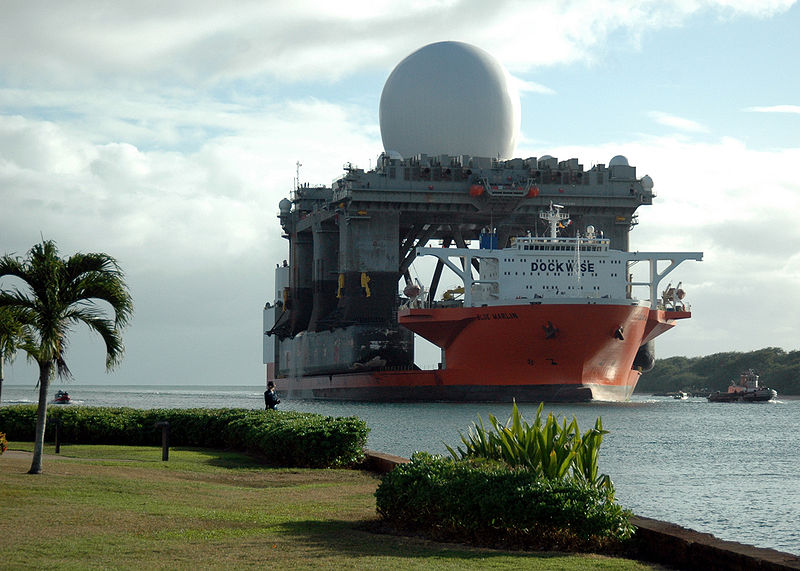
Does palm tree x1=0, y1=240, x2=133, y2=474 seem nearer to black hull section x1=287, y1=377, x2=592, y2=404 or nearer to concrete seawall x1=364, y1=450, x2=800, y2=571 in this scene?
concrete seawall x1=364, y1=450, x2=800, y2=571

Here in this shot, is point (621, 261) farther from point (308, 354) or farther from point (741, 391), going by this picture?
point (741, 391)

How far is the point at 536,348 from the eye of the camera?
177 feet

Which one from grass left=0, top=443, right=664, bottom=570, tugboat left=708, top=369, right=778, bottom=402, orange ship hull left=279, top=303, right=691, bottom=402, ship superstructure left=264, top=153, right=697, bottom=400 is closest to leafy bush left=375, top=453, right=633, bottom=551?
grass left=0, top=443, right=664, bottom=570

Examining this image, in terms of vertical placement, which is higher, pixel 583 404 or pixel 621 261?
pixel 621 261

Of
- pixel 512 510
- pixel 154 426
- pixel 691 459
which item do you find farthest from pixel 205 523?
pixel 691 459

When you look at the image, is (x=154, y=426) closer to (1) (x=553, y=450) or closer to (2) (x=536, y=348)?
(1) (x=553, y=450)

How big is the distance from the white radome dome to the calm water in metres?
22.9

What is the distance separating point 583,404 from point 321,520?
1694 inches

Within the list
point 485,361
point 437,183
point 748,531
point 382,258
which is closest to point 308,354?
point 382,258

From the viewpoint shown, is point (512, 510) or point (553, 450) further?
point (553, 450)

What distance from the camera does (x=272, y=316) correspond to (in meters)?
96.9

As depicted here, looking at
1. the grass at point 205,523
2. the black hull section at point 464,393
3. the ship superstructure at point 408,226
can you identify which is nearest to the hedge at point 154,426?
the grass at point 205,523

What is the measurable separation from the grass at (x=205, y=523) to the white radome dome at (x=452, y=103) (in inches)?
2159

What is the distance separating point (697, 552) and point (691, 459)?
64.0ft
